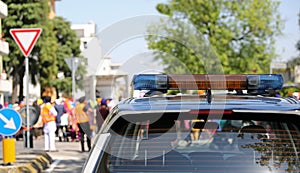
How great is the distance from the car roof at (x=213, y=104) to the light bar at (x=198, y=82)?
48 centimetres

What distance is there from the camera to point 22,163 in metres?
13.1

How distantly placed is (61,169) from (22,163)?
4.05ft

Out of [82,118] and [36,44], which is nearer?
[82,118]

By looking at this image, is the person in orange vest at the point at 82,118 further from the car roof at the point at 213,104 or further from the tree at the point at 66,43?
the tree at the point at 66,43

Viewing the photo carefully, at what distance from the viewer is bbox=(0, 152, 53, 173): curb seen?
473 inches

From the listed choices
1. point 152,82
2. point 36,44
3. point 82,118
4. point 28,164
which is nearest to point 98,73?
point 28,164

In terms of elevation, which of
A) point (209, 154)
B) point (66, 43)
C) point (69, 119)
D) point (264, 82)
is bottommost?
point (69, 119)

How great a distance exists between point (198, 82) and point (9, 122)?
8234mm

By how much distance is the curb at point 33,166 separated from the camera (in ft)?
39.5

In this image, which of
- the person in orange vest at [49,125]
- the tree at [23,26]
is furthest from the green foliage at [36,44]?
the person in orange vest at [49,125]

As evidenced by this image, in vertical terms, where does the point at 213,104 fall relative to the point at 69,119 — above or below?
above

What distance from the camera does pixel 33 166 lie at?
521 inches

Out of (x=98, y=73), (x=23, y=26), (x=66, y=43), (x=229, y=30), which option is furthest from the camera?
(x=66, y=43)

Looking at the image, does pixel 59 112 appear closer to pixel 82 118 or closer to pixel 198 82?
pixel 82 118
